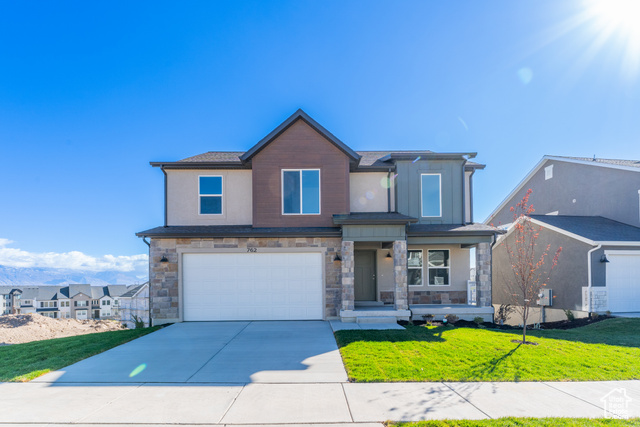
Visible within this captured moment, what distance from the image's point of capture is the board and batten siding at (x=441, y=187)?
13.4 meters

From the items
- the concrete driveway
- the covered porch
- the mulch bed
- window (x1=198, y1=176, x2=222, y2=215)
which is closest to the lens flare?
the concrete driveway

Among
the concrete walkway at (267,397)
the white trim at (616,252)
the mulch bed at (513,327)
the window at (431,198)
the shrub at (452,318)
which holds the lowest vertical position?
the mulch bed at (513,327)

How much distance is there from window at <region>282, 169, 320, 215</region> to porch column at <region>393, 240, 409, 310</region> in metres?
2.94

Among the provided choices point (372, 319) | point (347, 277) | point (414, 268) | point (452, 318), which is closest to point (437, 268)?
point (414, 268)

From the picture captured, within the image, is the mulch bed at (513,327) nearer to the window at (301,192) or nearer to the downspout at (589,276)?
the downspout at (589,276)

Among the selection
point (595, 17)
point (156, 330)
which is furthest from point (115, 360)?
point (595, 17)

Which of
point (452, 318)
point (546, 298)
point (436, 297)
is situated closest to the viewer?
point (452, 318)

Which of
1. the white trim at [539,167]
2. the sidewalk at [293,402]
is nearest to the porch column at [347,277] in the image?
the sidewalk at [293,402]

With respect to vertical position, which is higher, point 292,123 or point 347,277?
point 292,123

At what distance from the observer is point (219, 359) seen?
7.39m

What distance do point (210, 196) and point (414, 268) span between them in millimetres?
8125

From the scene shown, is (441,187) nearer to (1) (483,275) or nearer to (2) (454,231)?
(2) (454,231)

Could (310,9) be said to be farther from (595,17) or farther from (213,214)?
(595,17)

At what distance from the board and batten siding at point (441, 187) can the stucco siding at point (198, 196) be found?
18.4 ft
